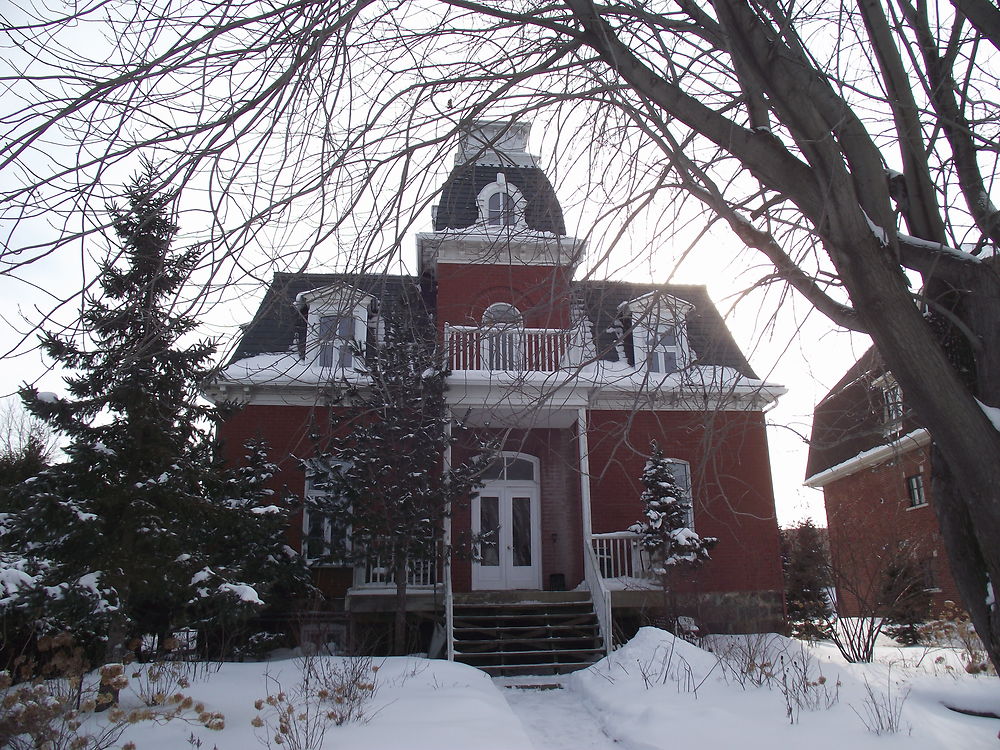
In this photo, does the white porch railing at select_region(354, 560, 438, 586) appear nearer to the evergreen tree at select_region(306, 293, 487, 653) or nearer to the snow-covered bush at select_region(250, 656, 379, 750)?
the evergreen tree at select_region(306, 293, 487, 653)

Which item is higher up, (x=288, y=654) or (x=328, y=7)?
(x=328, y=7)

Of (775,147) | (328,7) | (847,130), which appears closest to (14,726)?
(328,7)

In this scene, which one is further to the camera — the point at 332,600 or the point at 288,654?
the point at 332,600

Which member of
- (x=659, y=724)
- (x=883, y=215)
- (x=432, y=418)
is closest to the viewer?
(x=883, y=215)

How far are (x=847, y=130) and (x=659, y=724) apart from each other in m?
5.34

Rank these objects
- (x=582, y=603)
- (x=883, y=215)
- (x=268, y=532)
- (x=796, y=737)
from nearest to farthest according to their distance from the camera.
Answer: (x=883, y=215) → (x=796, y=737) → (x=268, y=532) → (x=582, y=603)

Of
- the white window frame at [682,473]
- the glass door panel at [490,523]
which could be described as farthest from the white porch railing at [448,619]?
the white window frame at [682,473]

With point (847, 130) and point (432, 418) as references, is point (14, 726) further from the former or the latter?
point (432, 418)

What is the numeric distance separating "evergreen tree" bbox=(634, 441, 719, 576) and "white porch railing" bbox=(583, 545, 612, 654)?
94 cm

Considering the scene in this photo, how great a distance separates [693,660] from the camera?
880cm

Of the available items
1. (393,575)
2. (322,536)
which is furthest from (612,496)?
(322,536)

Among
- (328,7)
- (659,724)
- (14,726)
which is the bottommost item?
(659,724)

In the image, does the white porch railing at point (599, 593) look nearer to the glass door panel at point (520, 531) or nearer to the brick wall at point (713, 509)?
the glass door panel at point (520, 531)

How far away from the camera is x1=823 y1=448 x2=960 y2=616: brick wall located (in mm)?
11242
